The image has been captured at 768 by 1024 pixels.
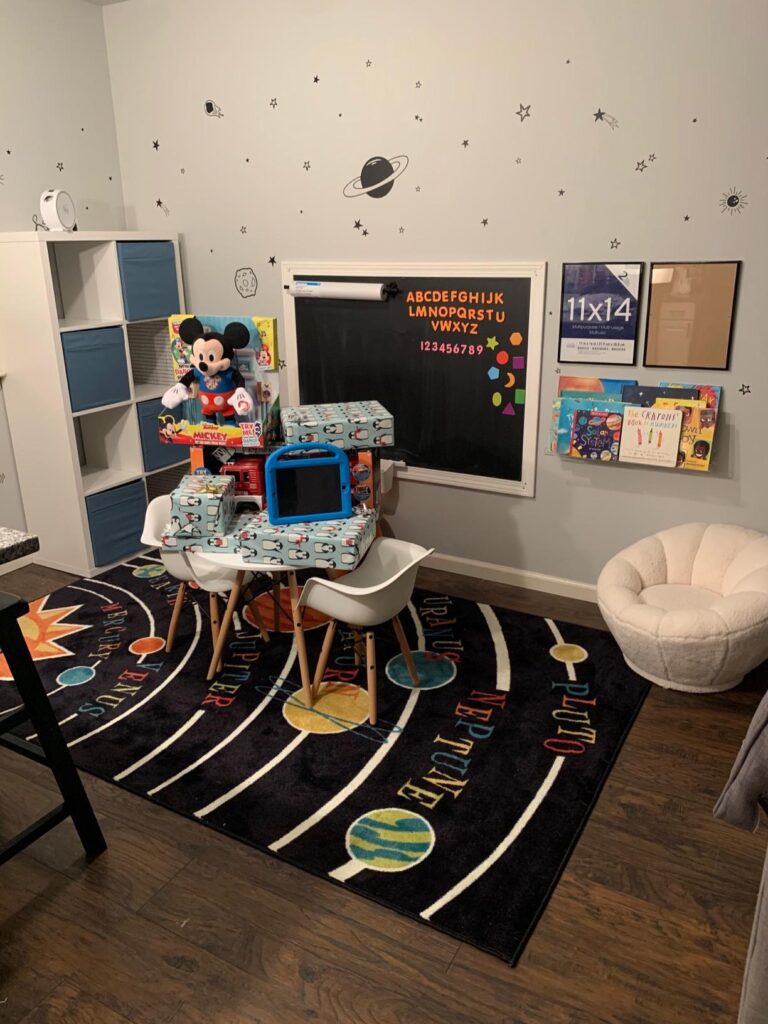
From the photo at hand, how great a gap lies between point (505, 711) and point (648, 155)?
207 centimetres

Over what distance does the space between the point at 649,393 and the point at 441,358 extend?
3.01 ft

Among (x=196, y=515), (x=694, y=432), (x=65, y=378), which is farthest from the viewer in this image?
(x=65, y=378)

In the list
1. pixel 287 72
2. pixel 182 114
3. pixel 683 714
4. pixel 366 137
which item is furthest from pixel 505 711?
pixel 182 114

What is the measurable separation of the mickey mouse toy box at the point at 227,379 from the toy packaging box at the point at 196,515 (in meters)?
0.26

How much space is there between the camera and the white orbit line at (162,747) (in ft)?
7.94

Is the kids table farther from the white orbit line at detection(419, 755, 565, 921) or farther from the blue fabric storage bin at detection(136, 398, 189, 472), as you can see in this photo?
the blue fabric storage bin at detection(136, 398, 189, 472)

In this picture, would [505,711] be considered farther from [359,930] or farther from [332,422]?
[332,422]

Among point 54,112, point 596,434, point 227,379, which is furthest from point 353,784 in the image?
point 54,112

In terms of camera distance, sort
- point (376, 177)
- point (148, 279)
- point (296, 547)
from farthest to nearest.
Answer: point (148, 279) → point (376, 177) → point (296, 547)

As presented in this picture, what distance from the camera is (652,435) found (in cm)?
305

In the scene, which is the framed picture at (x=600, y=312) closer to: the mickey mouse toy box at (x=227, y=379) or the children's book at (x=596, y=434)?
the children's book at (x=596, y=434)

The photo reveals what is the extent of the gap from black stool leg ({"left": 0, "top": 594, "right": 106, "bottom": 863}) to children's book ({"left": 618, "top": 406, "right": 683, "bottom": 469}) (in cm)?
226

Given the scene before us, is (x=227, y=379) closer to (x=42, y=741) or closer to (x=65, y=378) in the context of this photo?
(x=65, y=378)

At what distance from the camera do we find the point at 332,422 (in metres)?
2.78
